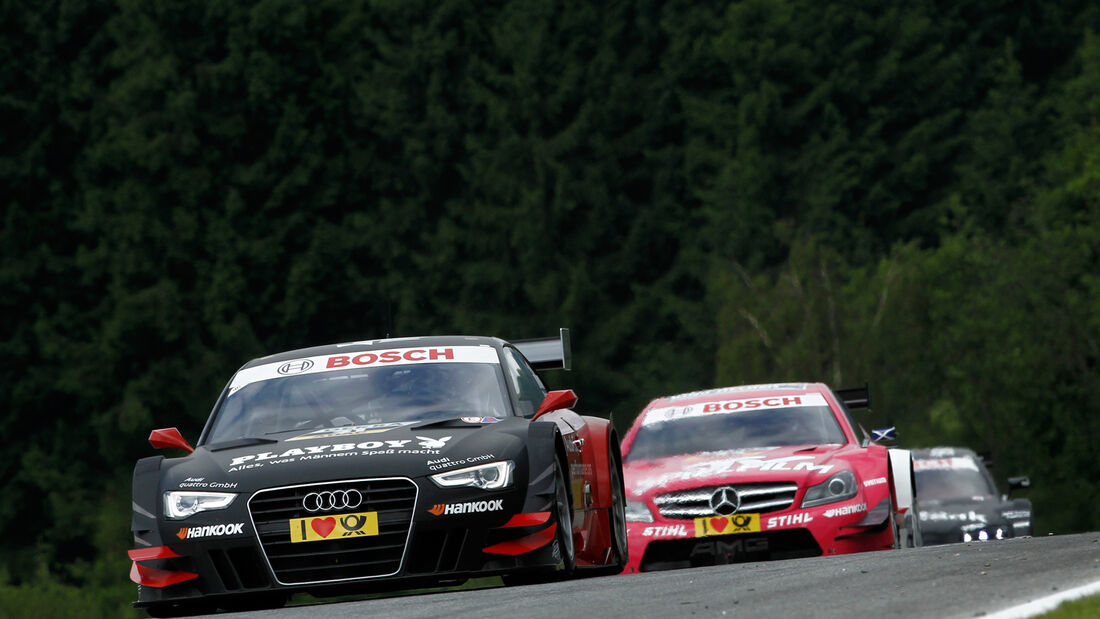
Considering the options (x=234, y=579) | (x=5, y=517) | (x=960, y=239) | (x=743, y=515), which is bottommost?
(x=5, y=517)

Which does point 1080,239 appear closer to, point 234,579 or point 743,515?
point 743,515

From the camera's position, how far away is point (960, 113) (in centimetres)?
6581

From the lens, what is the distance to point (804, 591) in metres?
9.60

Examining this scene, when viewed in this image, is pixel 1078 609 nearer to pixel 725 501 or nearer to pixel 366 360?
pixel 366 360

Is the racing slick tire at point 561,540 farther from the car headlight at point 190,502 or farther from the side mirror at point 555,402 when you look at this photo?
the car headlight at point 190,502

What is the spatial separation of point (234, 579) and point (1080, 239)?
135 feet

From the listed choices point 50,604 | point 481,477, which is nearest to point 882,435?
point 481,477

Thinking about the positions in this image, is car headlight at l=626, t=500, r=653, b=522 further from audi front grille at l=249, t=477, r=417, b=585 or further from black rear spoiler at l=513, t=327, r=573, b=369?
audi front grille at l=249, t=477, r=417, b=585

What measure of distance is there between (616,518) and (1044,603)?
5233mm

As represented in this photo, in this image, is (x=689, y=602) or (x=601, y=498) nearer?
(x=689, y=602)

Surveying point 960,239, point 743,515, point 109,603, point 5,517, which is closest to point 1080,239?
point 960,239

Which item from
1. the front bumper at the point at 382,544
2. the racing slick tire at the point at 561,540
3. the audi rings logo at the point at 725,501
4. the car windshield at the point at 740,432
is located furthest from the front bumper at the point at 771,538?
the front bumper at the point at 382,544

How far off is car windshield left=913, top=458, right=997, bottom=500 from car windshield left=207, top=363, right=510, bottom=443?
631 inches

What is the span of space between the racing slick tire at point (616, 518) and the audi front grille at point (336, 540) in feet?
6.94
